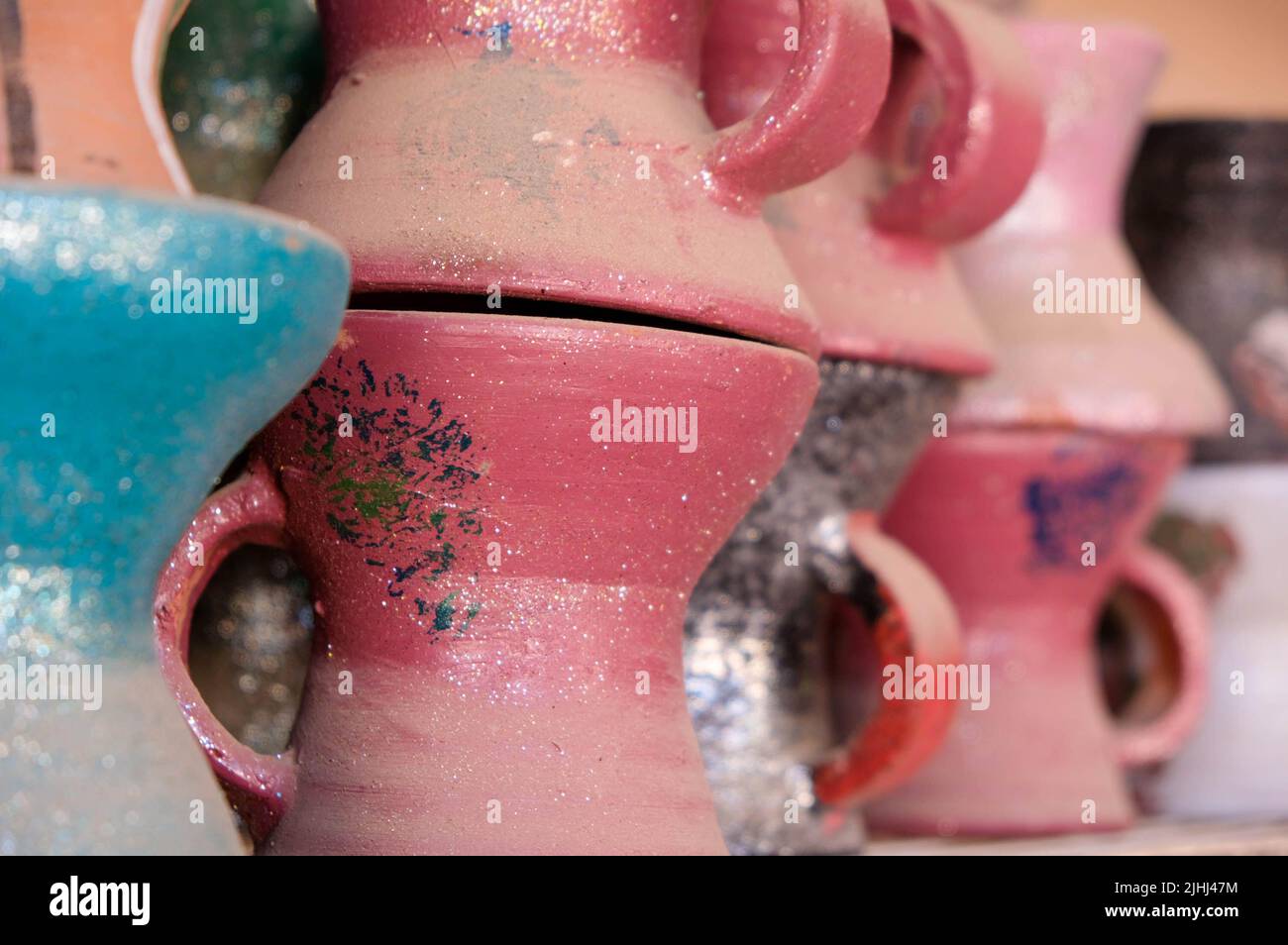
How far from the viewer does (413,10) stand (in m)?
0.63

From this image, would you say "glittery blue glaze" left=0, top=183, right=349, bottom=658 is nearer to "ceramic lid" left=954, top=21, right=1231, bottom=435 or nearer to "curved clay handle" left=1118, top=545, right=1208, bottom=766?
"ceramic lid" left=954, top=21, right=1231, bottom=435

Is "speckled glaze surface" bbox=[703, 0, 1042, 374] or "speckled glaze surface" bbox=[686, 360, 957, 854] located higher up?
"speckled glaze surface" bbox=[703, 0, 1042, 374]

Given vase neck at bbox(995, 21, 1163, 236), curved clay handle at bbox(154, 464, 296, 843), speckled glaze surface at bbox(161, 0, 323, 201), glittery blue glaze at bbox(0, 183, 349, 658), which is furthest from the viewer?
vase neck at bbox(995, 21, 1163, 236)

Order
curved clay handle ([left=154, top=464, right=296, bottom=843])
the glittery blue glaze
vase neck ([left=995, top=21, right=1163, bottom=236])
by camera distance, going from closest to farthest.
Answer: the glittery blue glaze, curved clay handle ([left=154, top=464, right=296, bottom=843]), vase neck ([left=995, top=21, right=1163, bottom=236])

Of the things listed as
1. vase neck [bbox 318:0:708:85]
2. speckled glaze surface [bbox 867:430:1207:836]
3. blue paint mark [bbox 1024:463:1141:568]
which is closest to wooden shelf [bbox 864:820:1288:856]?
speckled glaze surface [bbox 867:430:1207:836]

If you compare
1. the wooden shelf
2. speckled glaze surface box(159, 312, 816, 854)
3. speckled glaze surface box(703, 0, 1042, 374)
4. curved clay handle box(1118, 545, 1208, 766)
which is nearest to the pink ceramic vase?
speckled glaze surface box(159, 312, 816, 854)

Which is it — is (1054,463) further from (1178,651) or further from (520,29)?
(520,29)

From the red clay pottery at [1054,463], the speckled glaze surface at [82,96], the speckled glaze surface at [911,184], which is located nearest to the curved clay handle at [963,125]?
the speckled glaze surface at [911,184]

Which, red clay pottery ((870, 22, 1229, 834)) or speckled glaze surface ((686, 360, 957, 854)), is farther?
red clay pottery ((870, 22, 1229, 834))

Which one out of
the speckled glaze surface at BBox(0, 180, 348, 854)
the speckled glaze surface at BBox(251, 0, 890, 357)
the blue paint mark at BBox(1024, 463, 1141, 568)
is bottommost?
the blue paint mark at BBox(1024, 463, 1141, 568)

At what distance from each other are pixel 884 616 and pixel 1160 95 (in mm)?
925

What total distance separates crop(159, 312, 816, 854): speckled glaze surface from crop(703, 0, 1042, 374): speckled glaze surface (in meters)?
0.15

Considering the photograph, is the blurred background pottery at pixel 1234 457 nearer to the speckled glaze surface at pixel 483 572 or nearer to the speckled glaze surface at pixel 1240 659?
the speckled glaze surface at pixel 1240 659

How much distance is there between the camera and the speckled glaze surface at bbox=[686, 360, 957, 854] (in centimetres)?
77
